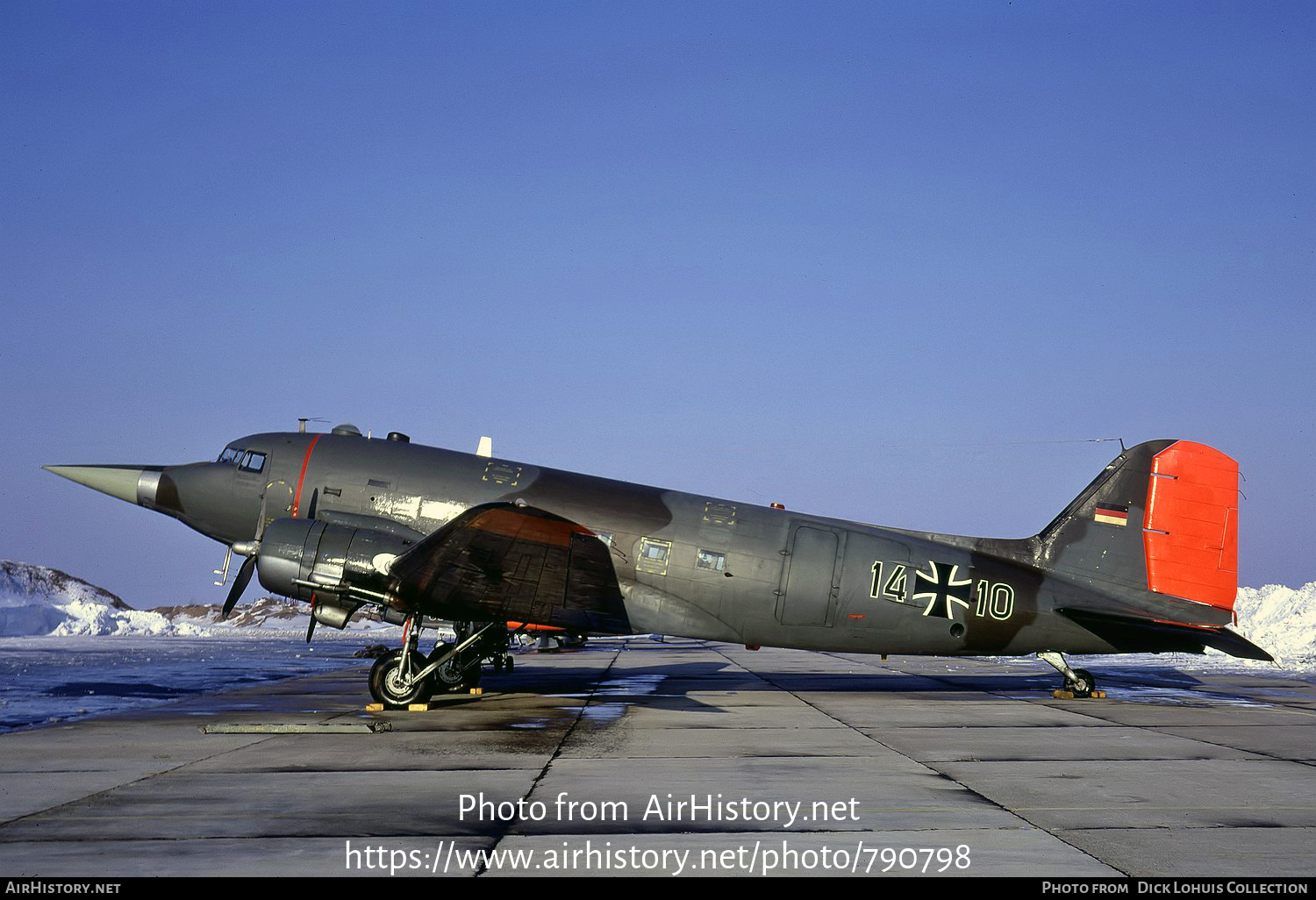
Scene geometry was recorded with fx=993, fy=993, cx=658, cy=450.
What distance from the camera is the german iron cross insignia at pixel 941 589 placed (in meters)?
20.7

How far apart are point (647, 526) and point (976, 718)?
736cm

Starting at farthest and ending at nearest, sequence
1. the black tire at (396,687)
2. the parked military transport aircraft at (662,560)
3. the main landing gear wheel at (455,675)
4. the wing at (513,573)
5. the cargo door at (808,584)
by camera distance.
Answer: the main landing gear wheel at (455,675), the cargo door at (808,584), the black tire at (396,687), the parked military transport aircraft at (662,560), the wing at (513,573)

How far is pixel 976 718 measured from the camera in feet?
61.7

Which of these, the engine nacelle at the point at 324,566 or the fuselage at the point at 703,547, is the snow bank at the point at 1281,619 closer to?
the fuselage at the point at 703,547

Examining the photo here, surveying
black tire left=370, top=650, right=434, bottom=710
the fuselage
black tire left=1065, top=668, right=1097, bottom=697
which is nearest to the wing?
the fuselage

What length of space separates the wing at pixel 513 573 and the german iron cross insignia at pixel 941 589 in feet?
20.4

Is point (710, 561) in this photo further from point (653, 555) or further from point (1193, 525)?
point (1193, 525)

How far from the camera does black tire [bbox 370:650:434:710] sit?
19.5m

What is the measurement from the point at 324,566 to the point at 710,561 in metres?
7.56

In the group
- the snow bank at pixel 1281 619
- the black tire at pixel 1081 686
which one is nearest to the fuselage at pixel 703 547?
the black tire at pixel 1081 686

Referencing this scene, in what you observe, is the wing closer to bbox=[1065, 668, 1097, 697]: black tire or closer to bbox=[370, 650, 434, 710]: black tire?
bbox=[370, 650, 434, 710]: black tire

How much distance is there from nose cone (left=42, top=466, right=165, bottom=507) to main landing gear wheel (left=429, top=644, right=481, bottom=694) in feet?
24.2
